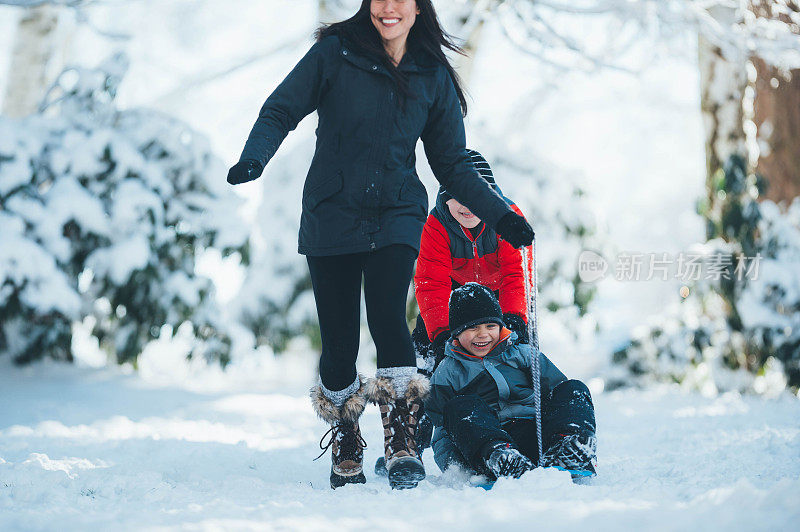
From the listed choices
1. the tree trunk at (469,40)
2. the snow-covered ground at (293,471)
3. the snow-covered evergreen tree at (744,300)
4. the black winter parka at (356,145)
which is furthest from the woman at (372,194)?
the snow-covered evergreen tree at (744,300)

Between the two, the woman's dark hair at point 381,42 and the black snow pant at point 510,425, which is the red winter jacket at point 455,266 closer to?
the black snow pant at point 510,425

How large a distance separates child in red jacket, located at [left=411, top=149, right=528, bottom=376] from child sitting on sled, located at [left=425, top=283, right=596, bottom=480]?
15 cm

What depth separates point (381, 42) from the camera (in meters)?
2.40

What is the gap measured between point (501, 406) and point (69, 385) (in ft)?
12.4

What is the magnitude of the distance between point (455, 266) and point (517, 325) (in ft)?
1.11

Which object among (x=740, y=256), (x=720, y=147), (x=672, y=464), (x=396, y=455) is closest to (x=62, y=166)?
(x=396, y=455)

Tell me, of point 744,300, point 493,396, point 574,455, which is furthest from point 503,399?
point 744,300

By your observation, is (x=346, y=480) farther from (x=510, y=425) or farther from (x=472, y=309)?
(x=472, y=309)

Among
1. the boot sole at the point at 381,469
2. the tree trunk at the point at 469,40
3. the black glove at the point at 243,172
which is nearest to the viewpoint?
the black glove at the point at 243,172

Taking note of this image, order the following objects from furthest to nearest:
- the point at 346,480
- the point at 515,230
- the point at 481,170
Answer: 1. the point at 481,170
2. the point at 346,480
3. the point at 515,230

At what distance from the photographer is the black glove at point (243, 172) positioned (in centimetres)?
201

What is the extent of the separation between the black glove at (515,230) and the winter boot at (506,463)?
633 mm

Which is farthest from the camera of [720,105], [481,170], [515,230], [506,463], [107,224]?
[720,105]

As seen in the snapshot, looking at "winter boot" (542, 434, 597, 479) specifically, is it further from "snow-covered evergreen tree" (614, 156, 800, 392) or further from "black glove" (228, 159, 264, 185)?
"snow-covered evergreen tree" (614, 156, 800, 392)
